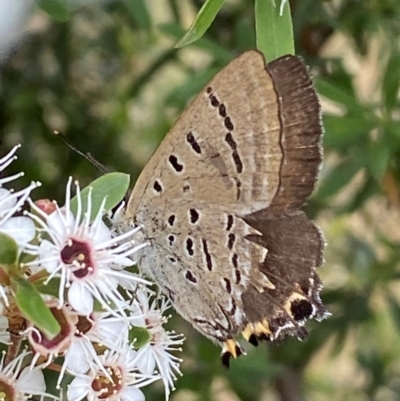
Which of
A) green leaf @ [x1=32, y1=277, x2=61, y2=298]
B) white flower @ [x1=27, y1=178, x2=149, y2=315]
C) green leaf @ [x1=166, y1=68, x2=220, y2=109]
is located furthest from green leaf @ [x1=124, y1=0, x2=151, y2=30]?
green leaf @ [x1=32, y1=277, x2=61, y2=298]

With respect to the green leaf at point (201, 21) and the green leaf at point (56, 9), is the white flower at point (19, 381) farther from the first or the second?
the green leaf at point (56, 9)

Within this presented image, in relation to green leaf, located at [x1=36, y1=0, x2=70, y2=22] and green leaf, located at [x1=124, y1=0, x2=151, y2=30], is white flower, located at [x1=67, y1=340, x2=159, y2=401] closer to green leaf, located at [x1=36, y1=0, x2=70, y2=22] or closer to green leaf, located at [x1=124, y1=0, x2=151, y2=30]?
green leaf, located at [x1=36, y1=0, x2=70, y2=22]

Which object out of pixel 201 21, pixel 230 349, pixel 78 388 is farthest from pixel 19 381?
pixel 201 21

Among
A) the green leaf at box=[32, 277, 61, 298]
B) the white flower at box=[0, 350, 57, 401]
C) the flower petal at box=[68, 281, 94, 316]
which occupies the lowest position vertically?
the white flower at box=[0, 350, 57, 401]

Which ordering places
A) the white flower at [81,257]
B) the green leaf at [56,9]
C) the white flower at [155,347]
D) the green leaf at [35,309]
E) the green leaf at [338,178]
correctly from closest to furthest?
the green leaf at [35,309], the white flower at [81,257], the white flower at [155,347], the green leaf at [56,9], the green leaf at [338,178]

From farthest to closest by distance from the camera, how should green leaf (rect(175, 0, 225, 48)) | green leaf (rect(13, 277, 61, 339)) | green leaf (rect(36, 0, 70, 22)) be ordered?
green leaf (rect(36, 0, 70, 22)) < green leaf (rect(175, 0, 225, 48)) < green leaf (rect(13, 277, 61, 339))

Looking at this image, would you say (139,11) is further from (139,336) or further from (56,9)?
(139,336)

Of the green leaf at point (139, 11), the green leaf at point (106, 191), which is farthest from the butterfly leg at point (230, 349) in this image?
the green leaf at point (139, 11)
